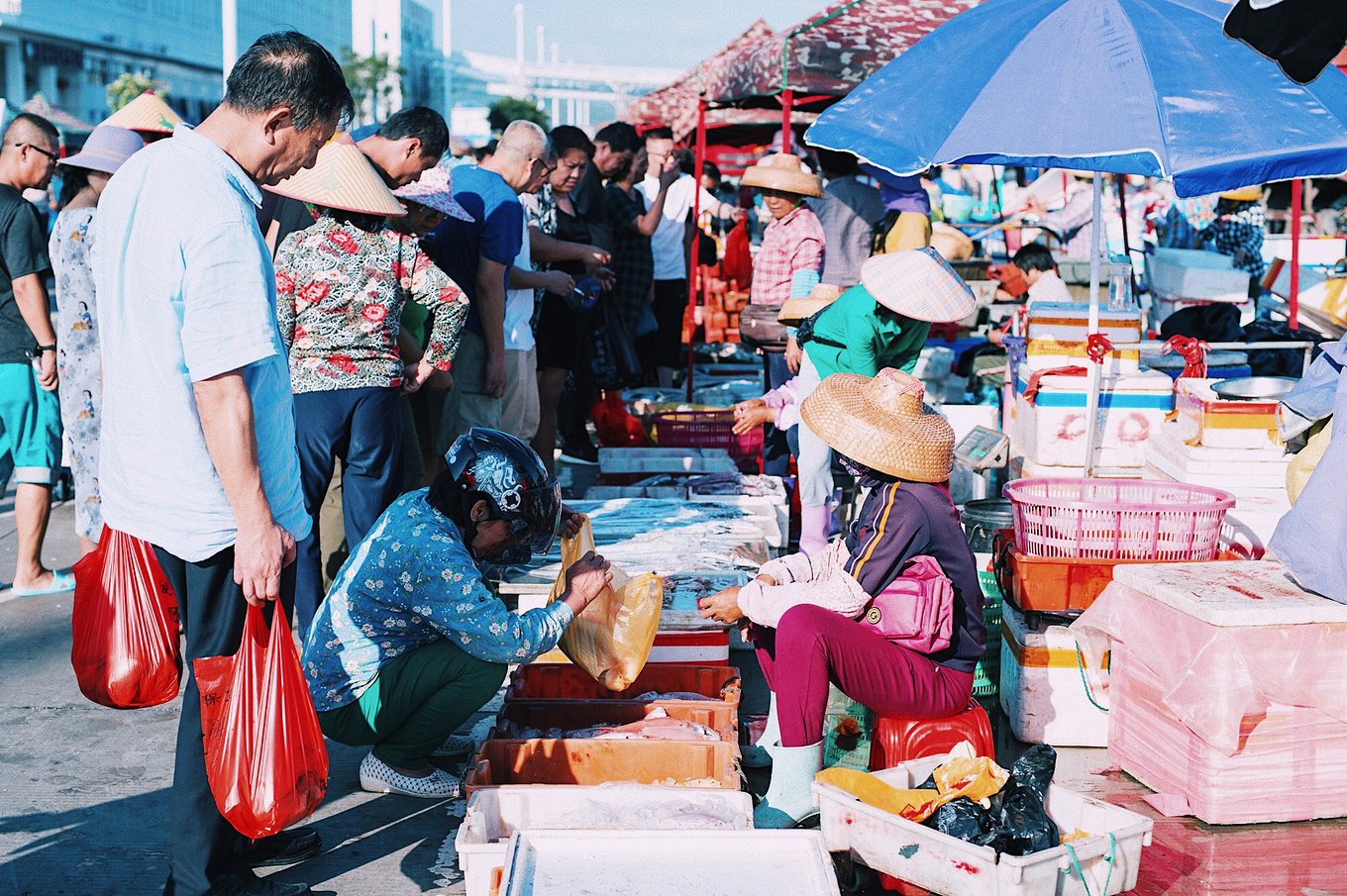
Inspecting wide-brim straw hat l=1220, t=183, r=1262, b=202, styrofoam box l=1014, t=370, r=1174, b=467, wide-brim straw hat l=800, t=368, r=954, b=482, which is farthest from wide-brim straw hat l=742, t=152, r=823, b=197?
wide-brim straw hat l=1220, t=183, r=1262, b=202

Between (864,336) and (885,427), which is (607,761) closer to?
(885,427)

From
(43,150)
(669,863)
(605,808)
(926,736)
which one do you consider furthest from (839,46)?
(669,863)

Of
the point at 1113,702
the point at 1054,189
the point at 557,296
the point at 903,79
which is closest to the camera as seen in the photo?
the point at 1113,702

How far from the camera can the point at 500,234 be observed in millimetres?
5539

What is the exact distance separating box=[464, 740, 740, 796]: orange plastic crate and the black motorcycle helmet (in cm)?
57

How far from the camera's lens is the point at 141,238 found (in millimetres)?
2643

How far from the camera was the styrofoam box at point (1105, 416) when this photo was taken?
574 cm

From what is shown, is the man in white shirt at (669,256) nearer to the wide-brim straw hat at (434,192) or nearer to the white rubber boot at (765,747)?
the wide-brim straw hat at (434,192)

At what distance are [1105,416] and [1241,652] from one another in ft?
8.04

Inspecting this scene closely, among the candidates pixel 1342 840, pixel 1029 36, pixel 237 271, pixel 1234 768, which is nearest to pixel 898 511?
pixel 1234 768

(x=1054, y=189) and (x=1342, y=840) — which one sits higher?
(x=1054, y=189)

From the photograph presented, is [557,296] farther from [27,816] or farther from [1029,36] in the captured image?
[27,816]

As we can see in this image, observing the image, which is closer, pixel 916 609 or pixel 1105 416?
pixel 916 609

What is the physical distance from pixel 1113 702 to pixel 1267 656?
0.63 meters
